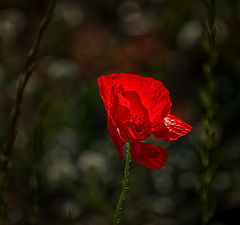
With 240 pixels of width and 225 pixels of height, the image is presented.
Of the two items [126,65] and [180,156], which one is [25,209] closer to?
[180,156]

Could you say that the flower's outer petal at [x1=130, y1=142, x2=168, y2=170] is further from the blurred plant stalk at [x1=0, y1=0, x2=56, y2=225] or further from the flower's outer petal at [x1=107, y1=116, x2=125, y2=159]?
the blurred plant stalk at [x1=0, y1=0, x2=56, y2=225]

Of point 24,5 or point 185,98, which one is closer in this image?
point 185,98

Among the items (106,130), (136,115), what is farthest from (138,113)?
(106,130)

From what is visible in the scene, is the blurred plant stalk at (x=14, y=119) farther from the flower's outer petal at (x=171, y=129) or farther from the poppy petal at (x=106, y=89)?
the flower's outer petal at (x=171, y=129)

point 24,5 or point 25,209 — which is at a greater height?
point 24,5

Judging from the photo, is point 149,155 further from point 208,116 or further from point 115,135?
point 208,116

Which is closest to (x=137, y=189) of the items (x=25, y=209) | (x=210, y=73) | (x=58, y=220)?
(x=58, y=220)

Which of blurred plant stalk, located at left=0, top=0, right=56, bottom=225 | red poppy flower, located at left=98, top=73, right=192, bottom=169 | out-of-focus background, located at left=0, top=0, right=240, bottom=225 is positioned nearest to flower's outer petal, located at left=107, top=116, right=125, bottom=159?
red poppy flower, located at left=98, top=73, right=192, bottom=169
